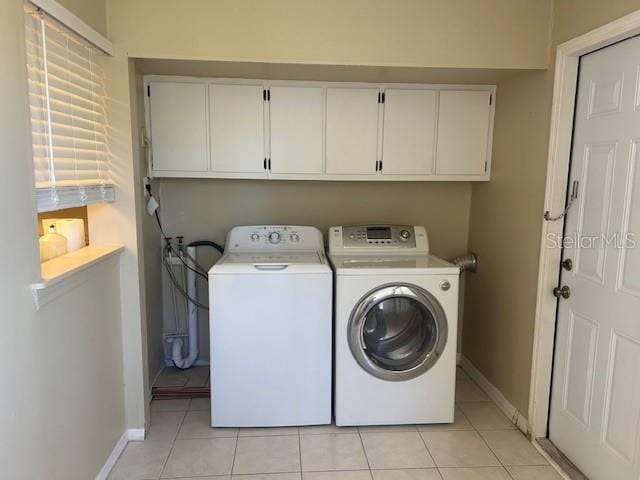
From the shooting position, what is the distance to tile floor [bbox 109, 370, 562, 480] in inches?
87.7

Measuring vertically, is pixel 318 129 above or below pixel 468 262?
above

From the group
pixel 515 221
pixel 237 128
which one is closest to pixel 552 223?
pixel 515 221

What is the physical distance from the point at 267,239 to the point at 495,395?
71.0 inches

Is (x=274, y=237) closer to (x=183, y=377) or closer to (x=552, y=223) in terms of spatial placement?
(x=183, y=377)

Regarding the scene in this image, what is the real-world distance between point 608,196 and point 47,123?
2358mm

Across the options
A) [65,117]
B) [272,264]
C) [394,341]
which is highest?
[65,117]

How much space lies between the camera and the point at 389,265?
2.61 metres

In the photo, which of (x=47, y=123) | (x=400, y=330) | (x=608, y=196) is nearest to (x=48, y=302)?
(x=47, y=123)

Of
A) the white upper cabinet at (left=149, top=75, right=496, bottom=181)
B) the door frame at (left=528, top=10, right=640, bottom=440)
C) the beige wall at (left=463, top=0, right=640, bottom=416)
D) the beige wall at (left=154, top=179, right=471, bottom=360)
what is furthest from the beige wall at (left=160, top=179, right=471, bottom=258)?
the door frame at (left=528, top=10, right=640, bottom=440)

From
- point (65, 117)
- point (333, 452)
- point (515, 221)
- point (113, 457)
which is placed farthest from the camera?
point (515, 221)

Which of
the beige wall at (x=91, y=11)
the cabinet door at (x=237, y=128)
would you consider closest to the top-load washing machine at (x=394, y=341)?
the cabinet door at (x=237, y=128)

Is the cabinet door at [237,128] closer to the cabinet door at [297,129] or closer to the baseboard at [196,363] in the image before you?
the cabinet door at [297,129]

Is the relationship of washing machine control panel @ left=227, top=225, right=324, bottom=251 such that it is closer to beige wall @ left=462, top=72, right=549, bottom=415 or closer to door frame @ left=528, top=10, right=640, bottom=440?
beige wall @ left=462, top=72, right=549, bottom=415

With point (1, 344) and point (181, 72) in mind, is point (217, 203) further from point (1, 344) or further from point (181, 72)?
point (1, 344)
